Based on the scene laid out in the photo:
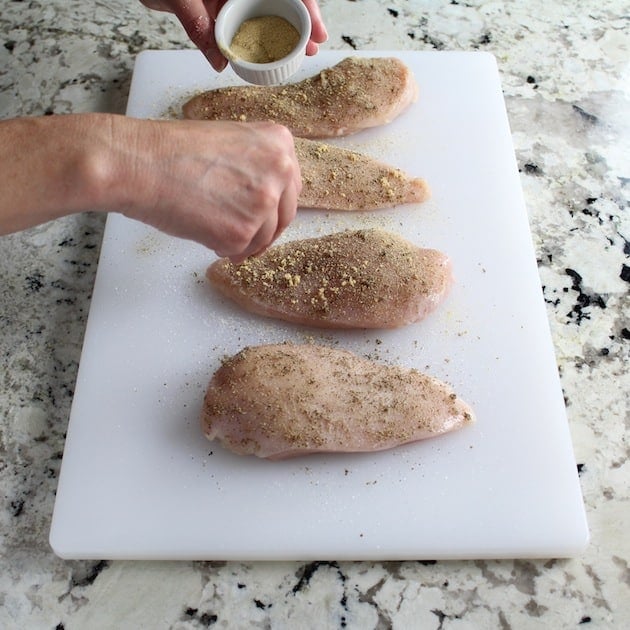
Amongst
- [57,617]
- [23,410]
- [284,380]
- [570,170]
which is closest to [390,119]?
[570,170]

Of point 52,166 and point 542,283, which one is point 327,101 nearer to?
point 542,283

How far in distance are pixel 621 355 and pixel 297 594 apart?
84cm

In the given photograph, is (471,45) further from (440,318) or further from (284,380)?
(284,380)

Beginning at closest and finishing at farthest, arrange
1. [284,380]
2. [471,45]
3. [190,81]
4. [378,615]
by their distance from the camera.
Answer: [378,615] < [284,380] < [190,81] < [471,45]

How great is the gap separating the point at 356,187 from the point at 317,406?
0.57m

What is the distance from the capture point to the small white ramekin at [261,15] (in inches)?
63.0

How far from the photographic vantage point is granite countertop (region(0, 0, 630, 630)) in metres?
1.36

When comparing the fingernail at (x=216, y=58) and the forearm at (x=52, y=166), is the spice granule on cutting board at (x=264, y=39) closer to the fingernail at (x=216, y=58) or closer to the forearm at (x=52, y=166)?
the fingernail at (x=216, y=58)

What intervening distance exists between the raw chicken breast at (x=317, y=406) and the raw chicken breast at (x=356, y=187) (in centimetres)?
43

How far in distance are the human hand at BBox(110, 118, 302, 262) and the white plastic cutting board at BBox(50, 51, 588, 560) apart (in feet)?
1.14

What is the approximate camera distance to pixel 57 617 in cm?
136

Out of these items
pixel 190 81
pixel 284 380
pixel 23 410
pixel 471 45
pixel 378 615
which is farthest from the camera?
pixel 471 45

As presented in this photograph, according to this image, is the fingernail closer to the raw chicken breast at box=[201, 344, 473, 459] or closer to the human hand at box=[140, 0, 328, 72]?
the human hand at box=[140, 0, 328, 72]

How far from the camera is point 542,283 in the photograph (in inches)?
68.2
